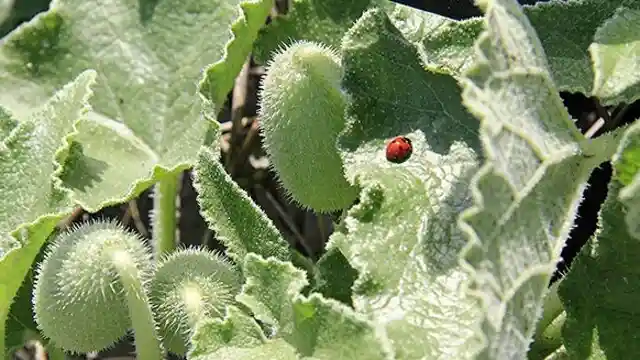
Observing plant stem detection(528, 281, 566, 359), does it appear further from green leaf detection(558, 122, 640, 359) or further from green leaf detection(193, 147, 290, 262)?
green leaf detection(193, 147, 290, 262)

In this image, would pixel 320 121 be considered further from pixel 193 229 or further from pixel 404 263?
pixel 193 229

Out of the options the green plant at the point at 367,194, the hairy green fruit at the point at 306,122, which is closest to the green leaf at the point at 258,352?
the green plant at the point at 367,194

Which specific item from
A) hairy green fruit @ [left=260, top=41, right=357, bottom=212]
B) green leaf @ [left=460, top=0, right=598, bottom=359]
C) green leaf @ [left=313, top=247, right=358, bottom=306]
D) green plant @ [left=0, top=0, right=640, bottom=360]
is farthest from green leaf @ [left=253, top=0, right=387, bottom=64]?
green leaf @ [left=460, top=0, right=598, bottom=359]

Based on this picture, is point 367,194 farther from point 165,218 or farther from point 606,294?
point 165,218

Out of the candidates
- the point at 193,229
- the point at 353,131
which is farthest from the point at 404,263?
the point at 193,229

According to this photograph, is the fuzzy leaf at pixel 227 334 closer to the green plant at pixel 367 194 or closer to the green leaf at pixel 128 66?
the green plant at pixel 367 194

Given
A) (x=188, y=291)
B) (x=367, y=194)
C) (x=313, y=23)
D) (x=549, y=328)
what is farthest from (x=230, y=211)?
(x=549, y=328)
